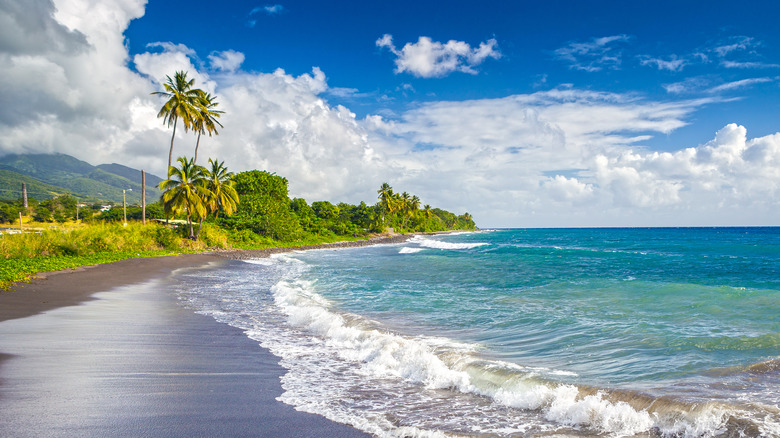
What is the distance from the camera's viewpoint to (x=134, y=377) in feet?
19.2

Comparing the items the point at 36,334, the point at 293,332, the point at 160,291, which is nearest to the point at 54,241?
the point at 160,291

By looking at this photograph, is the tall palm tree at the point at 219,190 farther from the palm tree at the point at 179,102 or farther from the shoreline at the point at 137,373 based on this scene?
the shoreline at the point at 137,373

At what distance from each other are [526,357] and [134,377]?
6573mm

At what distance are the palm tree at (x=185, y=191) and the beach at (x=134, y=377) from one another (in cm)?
2838

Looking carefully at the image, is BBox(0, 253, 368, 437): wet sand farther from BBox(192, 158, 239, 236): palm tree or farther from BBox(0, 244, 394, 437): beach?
BBox(192, 158, 239, 236): palm tree

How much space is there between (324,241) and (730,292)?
5880 centimetres

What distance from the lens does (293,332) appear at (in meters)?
9.98

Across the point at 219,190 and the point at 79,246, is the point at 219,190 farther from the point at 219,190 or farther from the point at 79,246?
the point at 79,246

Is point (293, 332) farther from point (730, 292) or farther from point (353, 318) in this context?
point (730, 292)

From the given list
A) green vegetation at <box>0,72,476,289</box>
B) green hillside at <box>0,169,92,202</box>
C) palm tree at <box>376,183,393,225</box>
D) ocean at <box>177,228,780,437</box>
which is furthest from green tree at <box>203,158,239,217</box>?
green hillside at <box>0,169,92,202</box>

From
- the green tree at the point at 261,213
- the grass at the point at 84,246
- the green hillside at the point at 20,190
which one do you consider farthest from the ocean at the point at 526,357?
the green hillside at the point at 20,190

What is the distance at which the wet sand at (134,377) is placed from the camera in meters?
4.36

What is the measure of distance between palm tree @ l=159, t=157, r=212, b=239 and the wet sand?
2844 centimetres

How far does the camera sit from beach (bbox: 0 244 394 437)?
14.3 feet
